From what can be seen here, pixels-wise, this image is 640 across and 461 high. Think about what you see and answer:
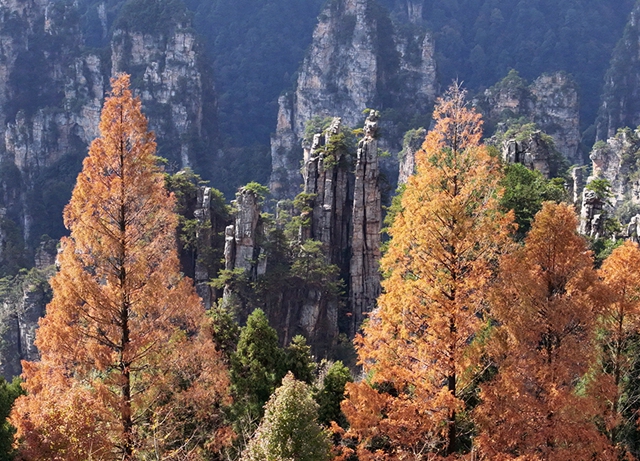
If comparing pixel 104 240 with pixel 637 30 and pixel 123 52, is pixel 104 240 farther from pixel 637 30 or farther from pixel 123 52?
pixel 637 30

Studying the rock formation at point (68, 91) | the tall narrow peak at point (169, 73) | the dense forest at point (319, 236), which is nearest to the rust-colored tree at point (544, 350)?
the dense forest at point (319, 236)

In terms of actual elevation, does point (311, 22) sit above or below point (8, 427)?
above

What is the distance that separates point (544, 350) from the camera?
12352mm

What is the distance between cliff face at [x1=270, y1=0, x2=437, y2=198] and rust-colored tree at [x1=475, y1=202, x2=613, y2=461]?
70.7 m

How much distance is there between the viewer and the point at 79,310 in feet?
42.2

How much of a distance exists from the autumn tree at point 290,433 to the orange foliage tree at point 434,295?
92 cm

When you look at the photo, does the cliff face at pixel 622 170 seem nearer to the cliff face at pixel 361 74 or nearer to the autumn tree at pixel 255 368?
the cliff face at pixel 361 74

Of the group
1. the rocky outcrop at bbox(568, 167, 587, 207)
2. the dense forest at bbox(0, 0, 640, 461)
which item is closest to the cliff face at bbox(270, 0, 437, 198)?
the dense forest at bbox(0, 0, 640, 461)

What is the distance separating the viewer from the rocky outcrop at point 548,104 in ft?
242

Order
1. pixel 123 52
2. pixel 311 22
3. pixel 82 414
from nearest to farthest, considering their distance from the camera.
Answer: pixel 82 414
pixel 123 52
pixel 311 22

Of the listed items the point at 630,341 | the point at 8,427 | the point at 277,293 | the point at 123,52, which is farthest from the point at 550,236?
the point at 123,52

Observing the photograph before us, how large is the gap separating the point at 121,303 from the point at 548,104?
70756mm

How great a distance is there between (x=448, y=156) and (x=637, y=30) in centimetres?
8378

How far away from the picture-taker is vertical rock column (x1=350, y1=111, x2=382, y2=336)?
1471 inches
